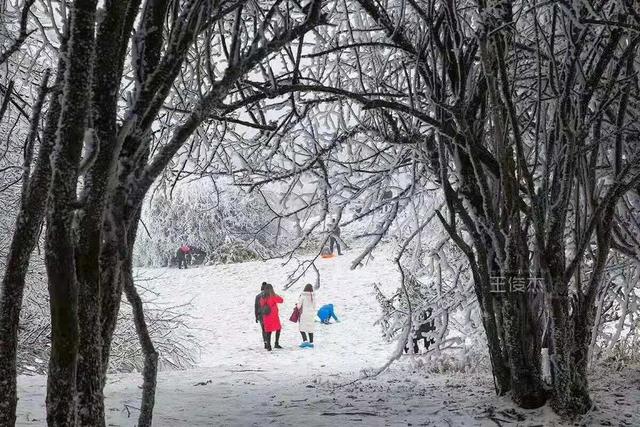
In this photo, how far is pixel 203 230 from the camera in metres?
23.5

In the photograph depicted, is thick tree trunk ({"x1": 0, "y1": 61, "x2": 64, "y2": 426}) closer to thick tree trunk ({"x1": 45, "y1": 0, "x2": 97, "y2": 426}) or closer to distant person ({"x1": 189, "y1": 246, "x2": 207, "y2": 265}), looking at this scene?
thick tree trunk ({"x1": 45, "y1": 0, "x2": 97, "y2": 426})

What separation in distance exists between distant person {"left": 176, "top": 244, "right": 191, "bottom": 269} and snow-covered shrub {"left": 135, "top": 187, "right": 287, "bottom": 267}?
0.22m

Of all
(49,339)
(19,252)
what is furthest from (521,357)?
(49,339)

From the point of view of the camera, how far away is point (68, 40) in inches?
54.7

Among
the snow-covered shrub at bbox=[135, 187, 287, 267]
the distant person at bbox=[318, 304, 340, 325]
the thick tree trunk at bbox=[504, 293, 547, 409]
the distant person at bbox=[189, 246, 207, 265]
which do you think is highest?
the snow-covered shrub at bbox=[135, 187, 287, 267]

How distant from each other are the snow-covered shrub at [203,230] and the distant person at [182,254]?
22 cm

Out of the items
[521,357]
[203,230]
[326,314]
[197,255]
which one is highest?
[203,230]

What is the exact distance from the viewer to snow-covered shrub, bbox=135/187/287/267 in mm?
22578

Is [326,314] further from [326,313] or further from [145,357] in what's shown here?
[145,357]

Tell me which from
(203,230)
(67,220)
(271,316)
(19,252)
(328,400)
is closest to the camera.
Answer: (67,220)

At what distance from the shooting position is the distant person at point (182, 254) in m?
24.0

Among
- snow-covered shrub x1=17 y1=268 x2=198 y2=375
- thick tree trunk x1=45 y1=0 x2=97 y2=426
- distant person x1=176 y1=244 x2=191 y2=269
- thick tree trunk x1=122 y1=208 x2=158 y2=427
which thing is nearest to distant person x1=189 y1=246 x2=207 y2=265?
distant person x1=176 y1=244 x2=191 y2=269

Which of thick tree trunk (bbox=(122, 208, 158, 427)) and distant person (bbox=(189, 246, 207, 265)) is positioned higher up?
distant person (bbox=(189, 246, 207, 265))

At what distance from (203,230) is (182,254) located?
1.78 metres
